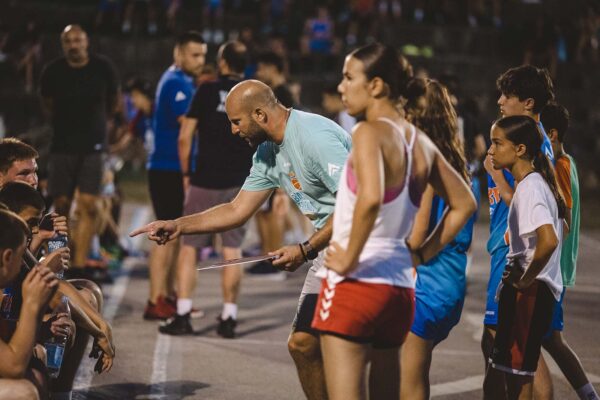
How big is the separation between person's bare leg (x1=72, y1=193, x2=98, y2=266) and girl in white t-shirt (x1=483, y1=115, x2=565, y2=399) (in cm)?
611

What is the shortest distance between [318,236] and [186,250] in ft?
14.7

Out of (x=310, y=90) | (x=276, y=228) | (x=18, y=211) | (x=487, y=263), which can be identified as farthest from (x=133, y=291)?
(x=310, y=90)

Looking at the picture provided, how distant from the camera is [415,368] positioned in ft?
20.2

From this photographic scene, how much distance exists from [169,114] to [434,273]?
5431mm

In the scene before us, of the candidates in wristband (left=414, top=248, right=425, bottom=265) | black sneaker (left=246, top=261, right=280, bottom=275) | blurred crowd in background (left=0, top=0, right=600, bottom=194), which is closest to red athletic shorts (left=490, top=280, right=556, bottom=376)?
wristband (left=414, top=248, right=425, bottom=265)

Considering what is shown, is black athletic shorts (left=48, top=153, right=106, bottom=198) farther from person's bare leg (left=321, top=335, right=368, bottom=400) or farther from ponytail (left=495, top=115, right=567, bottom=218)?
person's bare leg (left=321, top=335, right=368, bottom=400)

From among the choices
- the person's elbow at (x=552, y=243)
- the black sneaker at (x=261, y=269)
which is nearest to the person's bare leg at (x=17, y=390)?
the person's elbow at (x=552, y=243)

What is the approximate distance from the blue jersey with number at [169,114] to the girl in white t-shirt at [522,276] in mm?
5134

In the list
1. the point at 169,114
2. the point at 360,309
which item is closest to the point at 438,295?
the point at 360,309

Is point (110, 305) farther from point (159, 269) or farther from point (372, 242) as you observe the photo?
point (372, 242)

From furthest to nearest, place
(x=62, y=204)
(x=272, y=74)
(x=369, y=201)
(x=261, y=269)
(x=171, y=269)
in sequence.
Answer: (x=261, y=269) → (x=272, y=74) → (x=62, y=204) → (x=171, y=269) → (x=369, y=201)

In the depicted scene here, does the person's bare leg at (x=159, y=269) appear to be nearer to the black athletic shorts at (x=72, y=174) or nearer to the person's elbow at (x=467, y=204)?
the black athletic shorts at (x=72, y=174)

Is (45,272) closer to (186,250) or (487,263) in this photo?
(186,250)

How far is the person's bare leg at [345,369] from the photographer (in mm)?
4973
